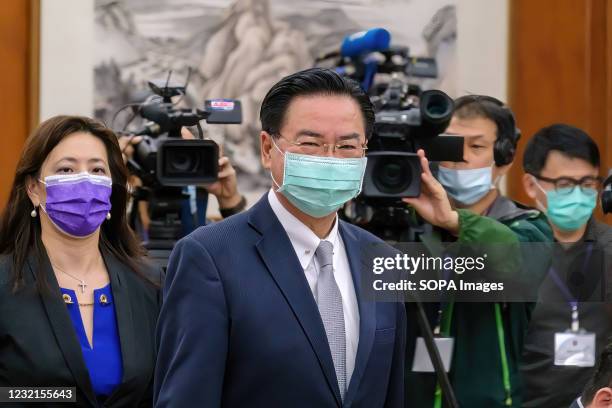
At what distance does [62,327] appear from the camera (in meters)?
3.15

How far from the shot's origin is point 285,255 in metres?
2.44

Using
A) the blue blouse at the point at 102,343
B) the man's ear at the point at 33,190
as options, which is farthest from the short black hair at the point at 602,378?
the man's ear at the point at 33,190

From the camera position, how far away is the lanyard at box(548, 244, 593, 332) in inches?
141

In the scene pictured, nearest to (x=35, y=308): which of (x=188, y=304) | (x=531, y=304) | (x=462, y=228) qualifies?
(x=188, y=304)

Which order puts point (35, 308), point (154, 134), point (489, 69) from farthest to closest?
1. point (489, 69)
2. point (154, 134)
3. point (35, 308)

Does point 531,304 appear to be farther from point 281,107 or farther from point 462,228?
point 281,107

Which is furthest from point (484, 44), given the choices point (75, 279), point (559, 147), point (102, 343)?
point (102, 343)

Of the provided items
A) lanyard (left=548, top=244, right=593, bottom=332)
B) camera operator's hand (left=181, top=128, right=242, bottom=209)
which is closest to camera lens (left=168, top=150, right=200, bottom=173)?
camera operator's hand (left=181, top=128, right=242, bottom=209)

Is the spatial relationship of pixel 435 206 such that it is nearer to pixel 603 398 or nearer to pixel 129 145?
pixel 603 398

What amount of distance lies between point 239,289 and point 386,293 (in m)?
0.37

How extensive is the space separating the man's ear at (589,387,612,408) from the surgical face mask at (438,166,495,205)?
4.15ft

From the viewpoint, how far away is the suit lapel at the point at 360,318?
2.40m

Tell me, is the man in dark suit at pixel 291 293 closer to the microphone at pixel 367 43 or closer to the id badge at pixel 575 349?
the id badge at pixel 575 349

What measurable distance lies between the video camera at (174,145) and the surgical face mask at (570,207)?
114cm
